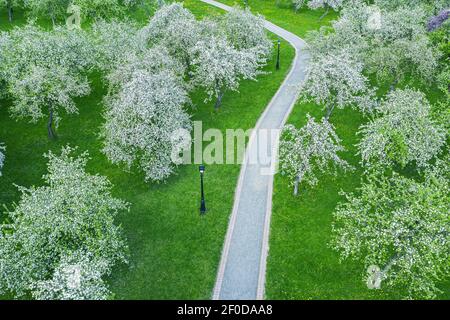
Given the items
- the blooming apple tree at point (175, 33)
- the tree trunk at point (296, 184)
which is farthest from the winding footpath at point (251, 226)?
the blooming apple tree at point (175, 33)

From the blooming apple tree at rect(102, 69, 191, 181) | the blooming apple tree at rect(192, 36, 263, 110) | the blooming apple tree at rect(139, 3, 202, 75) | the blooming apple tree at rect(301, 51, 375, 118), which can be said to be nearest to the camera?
the blooming apple tree at rect(102, 69, 191, 181)

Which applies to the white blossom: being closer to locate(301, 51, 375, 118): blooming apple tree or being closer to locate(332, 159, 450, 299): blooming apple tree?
locate(332, 159, 450, 299): blooming apple tree

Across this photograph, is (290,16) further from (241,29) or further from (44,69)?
(44,69)

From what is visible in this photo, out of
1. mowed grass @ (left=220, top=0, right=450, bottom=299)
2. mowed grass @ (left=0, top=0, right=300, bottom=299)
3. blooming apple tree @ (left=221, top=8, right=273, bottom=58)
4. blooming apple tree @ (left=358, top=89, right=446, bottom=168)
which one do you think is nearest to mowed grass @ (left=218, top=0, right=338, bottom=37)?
blooming apple tree @ (left=221, top=8, right=273, bottom=58)

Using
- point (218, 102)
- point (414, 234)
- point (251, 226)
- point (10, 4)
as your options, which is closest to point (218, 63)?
point (218, 102)

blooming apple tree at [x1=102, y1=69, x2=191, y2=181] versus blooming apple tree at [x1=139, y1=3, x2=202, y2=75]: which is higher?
blooming apple tree at [x1=139, y1=3, x2=202, y2=75]
